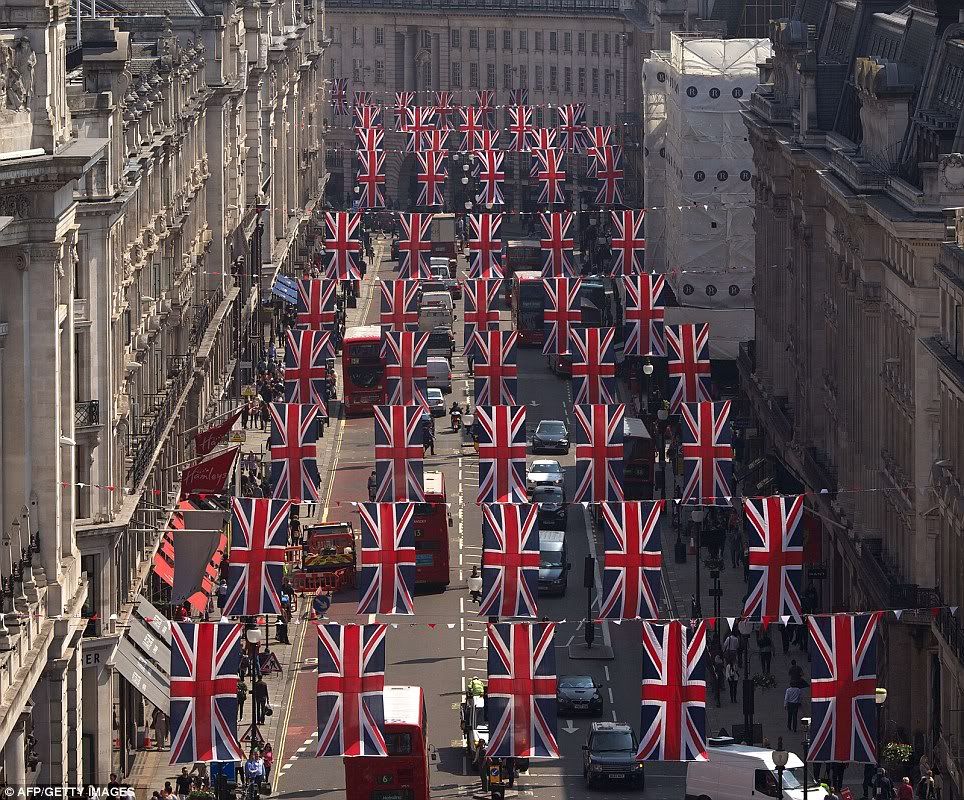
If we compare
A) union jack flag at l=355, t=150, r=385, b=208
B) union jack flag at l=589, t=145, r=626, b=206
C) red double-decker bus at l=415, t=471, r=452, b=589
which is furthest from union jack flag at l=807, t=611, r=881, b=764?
union jack flag at l=355, t=150, r=385, b=208

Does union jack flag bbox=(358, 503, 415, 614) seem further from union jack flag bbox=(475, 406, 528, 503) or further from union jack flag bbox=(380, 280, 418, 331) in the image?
union jack flag bbox=(380, 280, 418, 331)

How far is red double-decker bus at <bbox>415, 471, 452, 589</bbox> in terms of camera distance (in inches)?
4535

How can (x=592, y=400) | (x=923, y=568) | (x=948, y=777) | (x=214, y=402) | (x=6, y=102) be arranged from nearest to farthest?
1. (x=6, y=102)
2. (x=948, y=777)
3. (x=923, y=568)
4. (x=592, y=400)
5. (x=214, y=402)

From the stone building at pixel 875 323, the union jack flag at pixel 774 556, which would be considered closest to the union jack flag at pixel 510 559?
the union jack flag at pixel 774 556

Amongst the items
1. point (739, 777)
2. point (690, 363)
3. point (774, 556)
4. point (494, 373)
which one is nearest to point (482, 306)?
point (494, 373)

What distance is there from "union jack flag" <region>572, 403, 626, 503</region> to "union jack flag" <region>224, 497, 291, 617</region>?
14935 mm

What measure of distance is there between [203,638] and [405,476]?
91.4 feet

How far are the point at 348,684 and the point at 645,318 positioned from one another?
51959 millimetres

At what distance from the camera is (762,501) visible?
Answer: 87.2m

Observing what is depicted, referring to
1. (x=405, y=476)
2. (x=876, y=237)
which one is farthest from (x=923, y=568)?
(x=405, y=476)

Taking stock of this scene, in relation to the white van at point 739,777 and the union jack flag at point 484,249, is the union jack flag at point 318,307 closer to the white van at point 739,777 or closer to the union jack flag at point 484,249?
the union jack flag at point 484,249

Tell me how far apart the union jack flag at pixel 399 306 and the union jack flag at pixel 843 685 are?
63998 millimetres

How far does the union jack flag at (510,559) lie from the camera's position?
3472 inches

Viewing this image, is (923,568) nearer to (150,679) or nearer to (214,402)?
(150,679)
